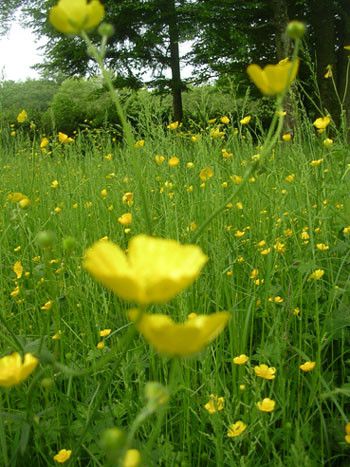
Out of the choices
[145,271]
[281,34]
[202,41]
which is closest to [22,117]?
[145,271]

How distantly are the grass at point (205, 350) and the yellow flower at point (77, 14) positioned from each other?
0.52 ft

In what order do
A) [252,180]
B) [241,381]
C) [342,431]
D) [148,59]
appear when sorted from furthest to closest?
[148,59], [252,180], [241,381], [342,431]

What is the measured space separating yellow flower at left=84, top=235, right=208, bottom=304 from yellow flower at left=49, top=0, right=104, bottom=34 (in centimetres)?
34

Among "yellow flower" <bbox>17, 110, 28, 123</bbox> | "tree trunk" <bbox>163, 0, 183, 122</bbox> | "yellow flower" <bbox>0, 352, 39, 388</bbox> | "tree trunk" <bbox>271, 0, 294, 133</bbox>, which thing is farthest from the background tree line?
"yellow flower" <bbox>0, 352, 39, 388</bbox>

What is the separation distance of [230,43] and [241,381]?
278 inches

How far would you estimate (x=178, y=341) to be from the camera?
31cm

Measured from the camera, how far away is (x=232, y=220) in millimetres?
1770

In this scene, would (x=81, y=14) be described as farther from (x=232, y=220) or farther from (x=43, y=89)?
(x=43, y=89)

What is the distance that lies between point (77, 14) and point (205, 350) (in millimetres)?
640

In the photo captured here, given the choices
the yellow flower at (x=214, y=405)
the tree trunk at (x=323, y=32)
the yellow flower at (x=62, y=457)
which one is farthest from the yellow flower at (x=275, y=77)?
the tree trunk at (x=323, y=32)

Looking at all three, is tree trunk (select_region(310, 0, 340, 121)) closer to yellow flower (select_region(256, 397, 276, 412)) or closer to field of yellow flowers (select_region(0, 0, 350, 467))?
field of yellow flowers (select_region(0, 0, 350, 467))

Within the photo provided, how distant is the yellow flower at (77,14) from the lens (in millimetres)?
578

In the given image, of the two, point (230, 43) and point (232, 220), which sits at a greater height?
point (230, 43)

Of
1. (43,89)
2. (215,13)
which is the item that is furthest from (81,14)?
(43,89)
